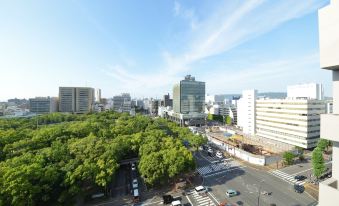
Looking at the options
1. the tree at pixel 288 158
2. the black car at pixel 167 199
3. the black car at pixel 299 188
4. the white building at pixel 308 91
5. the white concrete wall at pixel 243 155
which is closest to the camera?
the black car at pixel 167 199

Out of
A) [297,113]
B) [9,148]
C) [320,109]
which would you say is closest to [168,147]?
[9,148]

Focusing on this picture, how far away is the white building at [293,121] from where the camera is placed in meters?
42.8

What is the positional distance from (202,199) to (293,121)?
106 feet

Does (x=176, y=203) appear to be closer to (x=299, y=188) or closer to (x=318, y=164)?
(x=299, y=188)

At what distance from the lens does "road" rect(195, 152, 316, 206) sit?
960 inches

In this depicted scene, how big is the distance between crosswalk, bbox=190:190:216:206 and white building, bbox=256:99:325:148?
99.5 feet

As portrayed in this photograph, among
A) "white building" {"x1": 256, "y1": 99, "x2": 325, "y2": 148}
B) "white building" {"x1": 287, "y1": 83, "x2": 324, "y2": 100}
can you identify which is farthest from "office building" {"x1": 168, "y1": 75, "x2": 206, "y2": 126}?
"white building" {"x1": 256, "y1": 99, "x2": 325, "y2": 148}

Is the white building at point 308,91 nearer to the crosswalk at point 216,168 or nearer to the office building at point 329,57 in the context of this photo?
the crosswalk at point 216,168

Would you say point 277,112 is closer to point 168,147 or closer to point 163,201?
point 168,147

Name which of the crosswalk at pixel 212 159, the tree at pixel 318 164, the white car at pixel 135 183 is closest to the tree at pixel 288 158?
the tree at pixel 318 164

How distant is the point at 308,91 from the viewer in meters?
72.1

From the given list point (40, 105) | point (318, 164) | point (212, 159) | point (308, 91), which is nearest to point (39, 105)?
point (40, 105)

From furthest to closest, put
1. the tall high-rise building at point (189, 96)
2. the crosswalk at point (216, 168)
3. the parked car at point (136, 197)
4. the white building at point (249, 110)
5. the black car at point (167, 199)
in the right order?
the tall high-rise building at point (189, 96), the white building at point (249, 110), the crosswalk at point (216, 168), the parked car at point (136, 197), the black car at point (167, 199)

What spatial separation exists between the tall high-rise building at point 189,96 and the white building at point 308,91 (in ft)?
117
